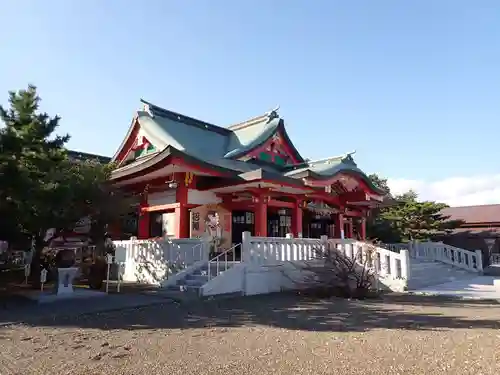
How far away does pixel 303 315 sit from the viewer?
8055 mm

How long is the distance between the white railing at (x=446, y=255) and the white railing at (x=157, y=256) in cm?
1028

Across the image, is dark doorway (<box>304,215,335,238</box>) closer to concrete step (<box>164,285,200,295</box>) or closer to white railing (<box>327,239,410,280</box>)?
white railing (<box>327,239,410,280</box>)

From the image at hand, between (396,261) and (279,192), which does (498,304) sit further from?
(279,192)

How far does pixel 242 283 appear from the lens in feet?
36.6

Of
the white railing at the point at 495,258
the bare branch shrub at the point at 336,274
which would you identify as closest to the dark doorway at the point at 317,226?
the bare branch shrub at the point at 336,274

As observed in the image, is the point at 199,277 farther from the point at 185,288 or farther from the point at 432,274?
the point at 432,274

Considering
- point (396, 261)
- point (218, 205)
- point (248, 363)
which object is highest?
point (218, 205)

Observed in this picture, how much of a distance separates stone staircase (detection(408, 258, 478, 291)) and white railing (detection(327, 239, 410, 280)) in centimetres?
51

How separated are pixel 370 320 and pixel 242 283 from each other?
439 cm

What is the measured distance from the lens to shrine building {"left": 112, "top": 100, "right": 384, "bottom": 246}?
1399 cm

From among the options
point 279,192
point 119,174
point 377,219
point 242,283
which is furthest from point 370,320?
point 377,219

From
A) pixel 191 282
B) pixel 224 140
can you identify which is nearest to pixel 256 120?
pixel 224 140

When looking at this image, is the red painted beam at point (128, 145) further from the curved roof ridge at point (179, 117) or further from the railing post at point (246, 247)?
the railing post at point (246, 247)

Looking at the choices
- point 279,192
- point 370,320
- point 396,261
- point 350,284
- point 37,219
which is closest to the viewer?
point 370,320
